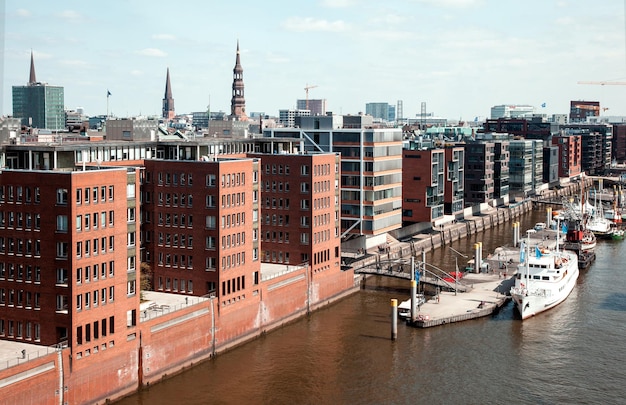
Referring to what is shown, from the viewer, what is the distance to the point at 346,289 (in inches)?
4414

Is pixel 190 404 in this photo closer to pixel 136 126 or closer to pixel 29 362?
pixel 29 362

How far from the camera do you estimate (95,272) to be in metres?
68.9

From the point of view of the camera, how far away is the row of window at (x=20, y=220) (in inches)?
2685

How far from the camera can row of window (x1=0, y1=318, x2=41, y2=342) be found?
68125 mm

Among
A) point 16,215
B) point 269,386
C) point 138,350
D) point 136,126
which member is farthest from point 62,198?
Answer: point 136,126

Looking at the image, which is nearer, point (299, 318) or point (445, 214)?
point (299, 318)

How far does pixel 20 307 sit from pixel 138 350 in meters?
10.7

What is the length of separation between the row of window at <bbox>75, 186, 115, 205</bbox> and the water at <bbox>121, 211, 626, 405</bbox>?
1734cm

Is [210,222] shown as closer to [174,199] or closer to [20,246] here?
[174,199]

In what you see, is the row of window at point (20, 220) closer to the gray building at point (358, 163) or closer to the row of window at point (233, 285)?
the row of window at point (233, 285)

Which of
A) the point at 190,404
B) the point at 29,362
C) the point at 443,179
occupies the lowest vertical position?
the point at 190,404

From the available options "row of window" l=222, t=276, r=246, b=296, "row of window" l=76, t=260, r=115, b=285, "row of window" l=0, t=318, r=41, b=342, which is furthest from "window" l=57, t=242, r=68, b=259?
"row of window" l=222, t=276, r=246, b=296

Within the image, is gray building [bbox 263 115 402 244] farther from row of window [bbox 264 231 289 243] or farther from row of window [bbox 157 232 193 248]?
row of window [bbox 157 232 193 248]

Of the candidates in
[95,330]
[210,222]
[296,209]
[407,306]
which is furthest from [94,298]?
[407,306]
